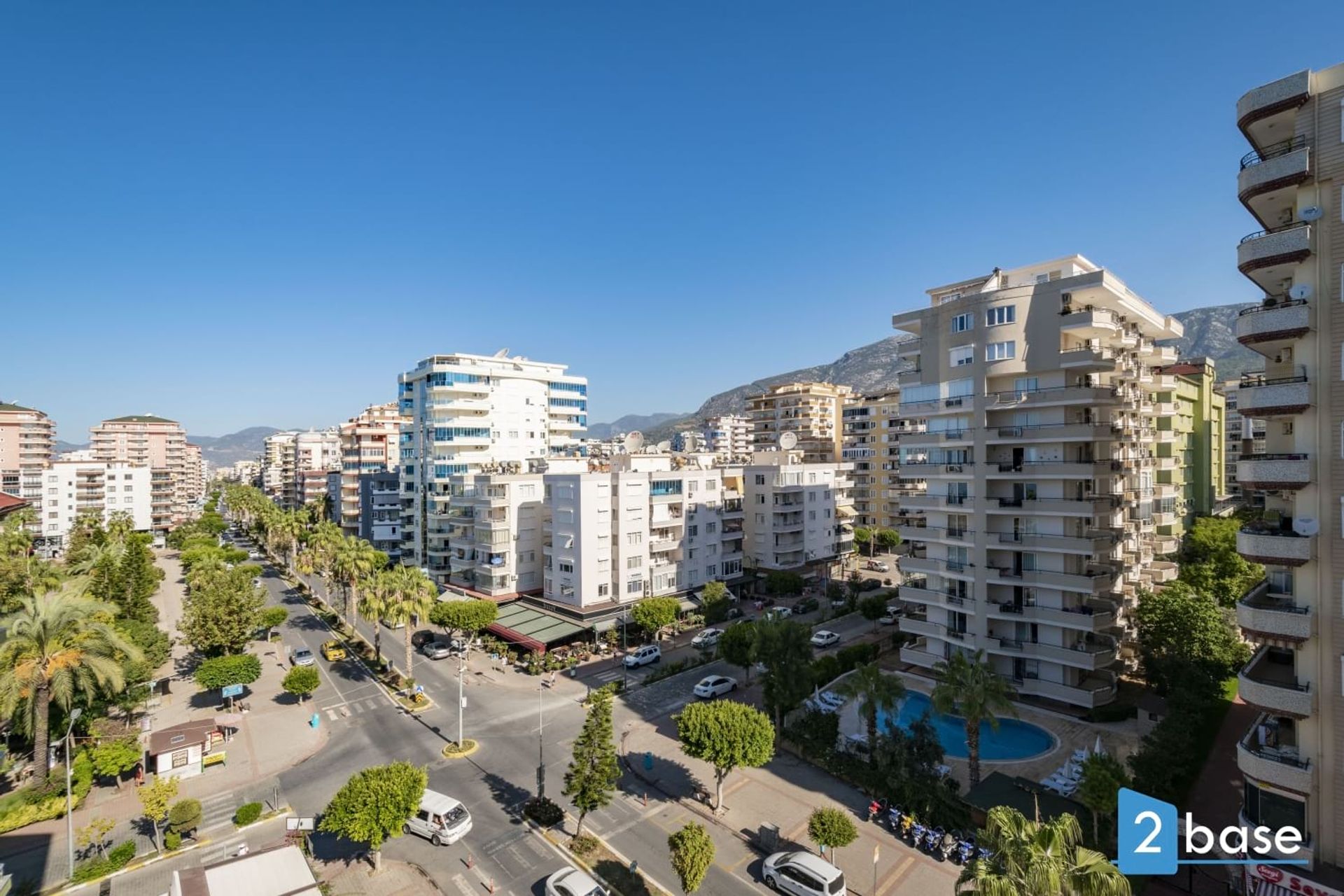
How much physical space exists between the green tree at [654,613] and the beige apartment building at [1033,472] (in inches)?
843

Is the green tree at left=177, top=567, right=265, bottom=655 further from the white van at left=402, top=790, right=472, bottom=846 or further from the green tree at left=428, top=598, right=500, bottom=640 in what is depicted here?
the white van at left=402, top=790, right=472, bottom=846

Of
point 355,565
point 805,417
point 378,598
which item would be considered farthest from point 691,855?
point 805,417

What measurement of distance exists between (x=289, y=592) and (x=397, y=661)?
43096mm

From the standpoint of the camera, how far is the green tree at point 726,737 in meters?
32.4

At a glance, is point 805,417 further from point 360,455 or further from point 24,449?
point 24,449

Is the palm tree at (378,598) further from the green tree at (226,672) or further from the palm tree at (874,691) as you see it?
the palm tree at (874,691)

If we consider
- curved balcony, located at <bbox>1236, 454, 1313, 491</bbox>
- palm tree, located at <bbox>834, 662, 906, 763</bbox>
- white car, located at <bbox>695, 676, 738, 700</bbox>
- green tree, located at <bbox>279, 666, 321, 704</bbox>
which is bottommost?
white car, located at <bbox>695, 676, 738, 700</bbox>

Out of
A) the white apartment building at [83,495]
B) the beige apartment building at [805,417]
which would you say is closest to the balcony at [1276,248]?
the beige apartment building at [805,417]

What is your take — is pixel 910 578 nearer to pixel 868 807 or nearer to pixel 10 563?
pixel 868 807

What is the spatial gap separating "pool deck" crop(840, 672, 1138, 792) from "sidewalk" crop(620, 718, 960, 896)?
6.84m

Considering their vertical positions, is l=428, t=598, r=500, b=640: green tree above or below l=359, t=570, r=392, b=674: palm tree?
below

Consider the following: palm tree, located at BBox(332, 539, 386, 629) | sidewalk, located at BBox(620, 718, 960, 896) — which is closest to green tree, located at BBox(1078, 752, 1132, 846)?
sidewalk, located at BBox(620, 718, 960, 896)

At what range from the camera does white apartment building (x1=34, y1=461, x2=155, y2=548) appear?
5094 inches

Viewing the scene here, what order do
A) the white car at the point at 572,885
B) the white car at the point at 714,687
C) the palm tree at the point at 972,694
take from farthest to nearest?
the white car at the point at 714,687, the palm tree at the point at 972,694, the white car at the point at 572,885
